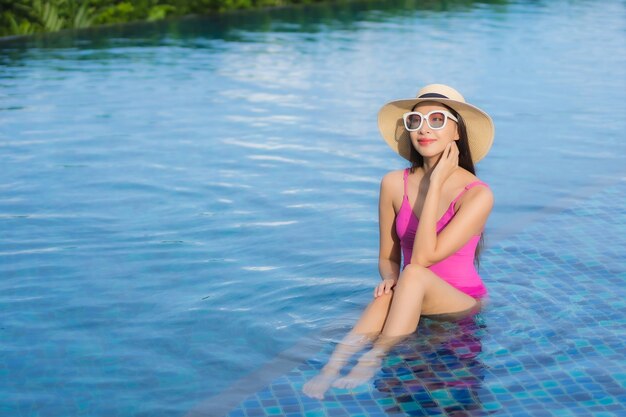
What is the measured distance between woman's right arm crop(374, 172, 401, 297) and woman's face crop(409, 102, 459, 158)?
0.36 meters

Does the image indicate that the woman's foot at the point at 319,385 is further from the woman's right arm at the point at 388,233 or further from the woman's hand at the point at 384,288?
the woman's right arm at the point at 388,233

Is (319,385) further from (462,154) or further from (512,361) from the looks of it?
(462,154)

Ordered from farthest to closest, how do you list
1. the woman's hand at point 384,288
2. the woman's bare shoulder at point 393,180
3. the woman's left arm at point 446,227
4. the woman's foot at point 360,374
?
the woman's bare shoulder at point 393,180
the woman's hand at point 384,288
the woman's left arm at point 446,227
the woman's foot at point 360,374

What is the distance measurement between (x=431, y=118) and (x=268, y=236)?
305 centimetres

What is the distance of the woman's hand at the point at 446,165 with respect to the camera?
532cm

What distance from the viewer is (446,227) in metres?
5.35

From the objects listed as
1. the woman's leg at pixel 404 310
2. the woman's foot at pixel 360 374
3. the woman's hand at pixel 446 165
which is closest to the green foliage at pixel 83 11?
the woman's hand at pixel 446 165

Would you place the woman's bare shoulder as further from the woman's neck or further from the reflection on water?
the reflection on water

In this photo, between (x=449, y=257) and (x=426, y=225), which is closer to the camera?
(x=426, y=225)

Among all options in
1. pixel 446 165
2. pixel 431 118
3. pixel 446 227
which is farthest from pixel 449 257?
pixel 431 118

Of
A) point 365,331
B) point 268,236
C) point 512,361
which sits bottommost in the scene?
point 268,236

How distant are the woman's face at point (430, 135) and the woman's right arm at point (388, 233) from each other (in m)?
0.36

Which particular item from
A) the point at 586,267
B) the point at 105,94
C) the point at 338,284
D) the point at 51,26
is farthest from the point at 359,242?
the point at 51,26

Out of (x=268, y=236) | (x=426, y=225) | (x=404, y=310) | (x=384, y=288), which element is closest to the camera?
(x=404, y=310)
